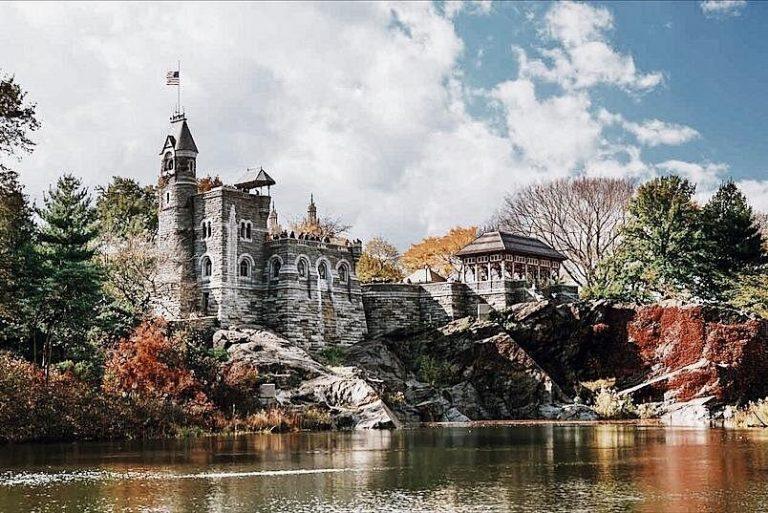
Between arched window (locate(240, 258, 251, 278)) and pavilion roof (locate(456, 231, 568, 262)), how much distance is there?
1426 cm

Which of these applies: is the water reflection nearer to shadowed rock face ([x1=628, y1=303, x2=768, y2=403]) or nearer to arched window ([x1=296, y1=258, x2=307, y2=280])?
shadowed rock face ([x1=628, y1=303, x2=768, y2=403])

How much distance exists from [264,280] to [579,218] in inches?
1018

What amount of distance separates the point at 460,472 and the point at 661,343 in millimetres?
32963

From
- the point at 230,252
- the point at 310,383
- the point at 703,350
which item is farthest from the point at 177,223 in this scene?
the point at 703,350

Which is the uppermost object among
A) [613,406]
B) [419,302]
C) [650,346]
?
[419,302]

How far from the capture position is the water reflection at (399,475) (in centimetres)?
1745

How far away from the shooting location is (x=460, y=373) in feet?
167

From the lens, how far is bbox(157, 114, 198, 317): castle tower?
168 feet

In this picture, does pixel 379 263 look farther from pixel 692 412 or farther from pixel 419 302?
pixel 692 412

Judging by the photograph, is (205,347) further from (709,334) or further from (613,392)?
(709,334)

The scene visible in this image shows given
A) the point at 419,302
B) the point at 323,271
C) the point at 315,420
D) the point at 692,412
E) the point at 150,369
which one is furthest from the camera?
the point at 419,302

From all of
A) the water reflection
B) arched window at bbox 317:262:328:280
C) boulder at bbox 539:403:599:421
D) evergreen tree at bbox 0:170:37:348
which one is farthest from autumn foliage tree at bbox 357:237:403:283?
the water reflection

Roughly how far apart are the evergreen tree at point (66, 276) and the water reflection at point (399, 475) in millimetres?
11443

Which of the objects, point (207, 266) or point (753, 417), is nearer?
point (753, 417)
